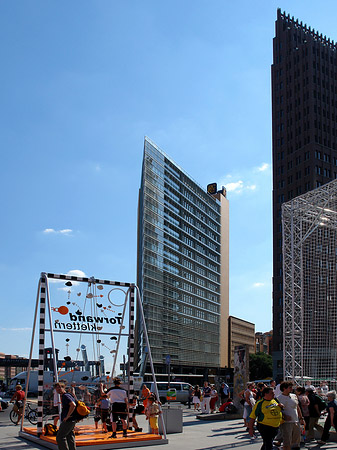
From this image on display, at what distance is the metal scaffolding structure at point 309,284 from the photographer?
31.6 metres

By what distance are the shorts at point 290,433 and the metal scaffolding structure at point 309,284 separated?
19.7 meters

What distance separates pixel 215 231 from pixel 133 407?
105125mm

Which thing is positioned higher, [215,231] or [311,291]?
[215,231]

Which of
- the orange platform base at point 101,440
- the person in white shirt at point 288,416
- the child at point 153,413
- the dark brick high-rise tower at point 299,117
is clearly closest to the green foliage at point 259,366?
the dark brick high-rise tower at point 299,117

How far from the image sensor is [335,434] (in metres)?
14.5

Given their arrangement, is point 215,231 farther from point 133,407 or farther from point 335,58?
point 133,407

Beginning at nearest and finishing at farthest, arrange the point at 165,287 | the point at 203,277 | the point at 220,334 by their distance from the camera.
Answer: the point at 165,287
the point at 203,277
the point at 220,334

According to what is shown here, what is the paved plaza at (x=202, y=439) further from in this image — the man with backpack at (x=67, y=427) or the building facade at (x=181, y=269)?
the building facade at (x=181, y=269)

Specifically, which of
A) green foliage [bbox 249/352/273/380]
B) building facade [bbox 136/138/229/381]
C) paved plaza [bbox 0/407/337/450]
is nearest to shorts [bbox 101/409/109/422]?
paved plaza [bbox 0/407/337/450]

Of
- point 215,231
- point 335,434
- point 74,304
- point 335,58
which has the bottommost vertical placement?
point 335,434

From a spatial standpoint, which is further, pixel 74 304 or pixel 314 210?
pixel 314 210

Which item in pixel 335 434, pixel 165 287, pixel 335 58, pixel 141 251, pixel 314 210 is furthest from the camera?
pixel 335 58

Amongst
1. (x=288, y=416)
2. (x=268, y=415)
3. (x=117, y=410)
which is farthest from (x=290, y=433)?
(x=117, y=410)

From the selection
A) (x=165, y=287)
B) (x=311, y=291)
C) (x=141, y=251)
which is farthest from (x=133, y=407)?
(x=165, y=287)
